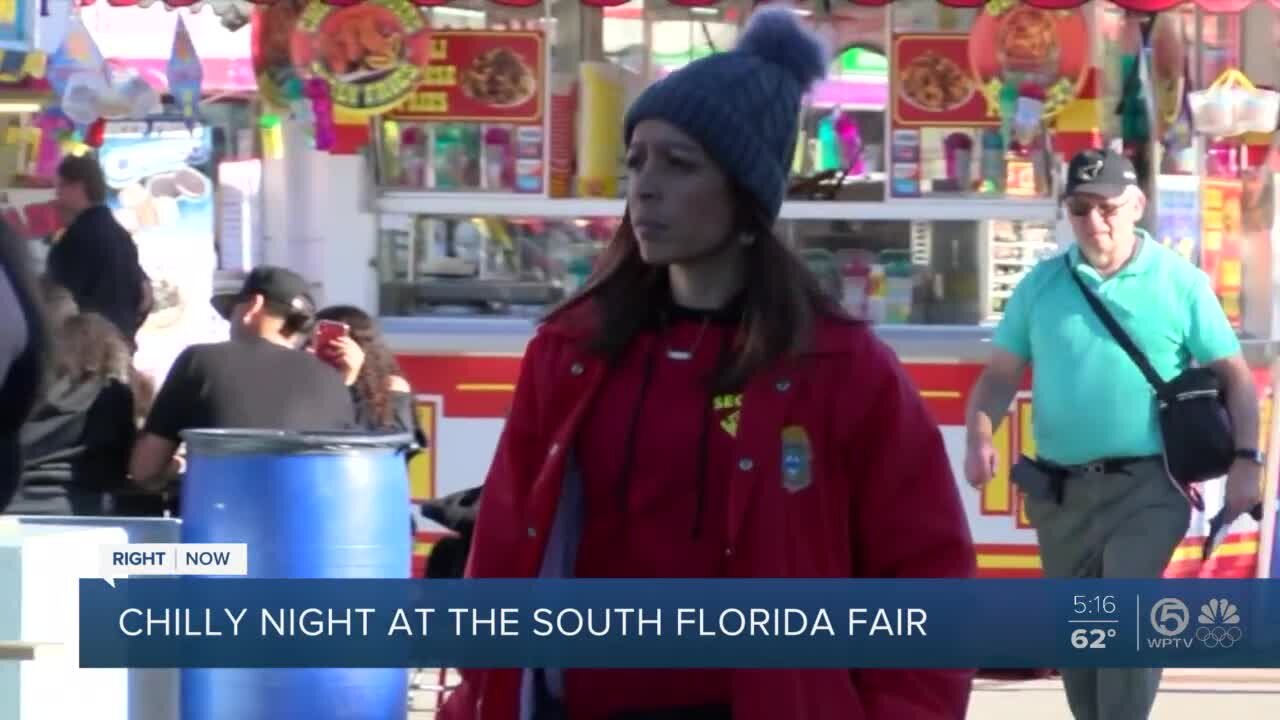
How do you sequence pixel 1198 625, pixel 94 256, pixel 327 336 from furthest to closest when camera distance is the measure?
pixel 94 256, pixel 327 336, pixel 1198 625

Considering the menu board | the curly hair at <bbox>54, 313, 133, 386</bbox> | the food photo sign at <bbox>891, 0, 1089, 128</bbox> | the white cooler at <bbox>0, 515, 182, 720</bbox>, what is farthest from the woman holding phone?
the menu board

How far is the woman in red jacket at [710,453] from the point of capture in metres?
3.12

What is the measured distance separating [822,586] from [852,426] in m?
0.29

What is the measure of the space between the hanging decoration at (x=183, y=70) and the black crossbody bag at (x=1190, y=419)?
15.4 feet

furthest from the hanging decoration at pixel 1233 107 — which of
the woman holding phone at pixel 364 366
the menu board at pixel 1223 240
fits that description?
the woman holding phone at pixel 364 366

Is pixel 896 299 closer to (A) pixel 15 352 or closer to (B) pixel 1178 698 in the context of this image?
(B) pixel 1178 698

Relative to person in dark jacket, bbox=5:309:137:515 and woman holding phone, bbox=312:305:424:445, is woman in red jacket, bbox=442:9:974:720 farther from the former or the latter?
woman holding phone, bbox=312:305:424:445

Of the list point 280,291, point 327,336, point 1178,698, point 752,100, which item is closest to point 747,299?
point 752,100

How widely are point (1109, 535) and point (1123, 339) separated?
0.59 metres

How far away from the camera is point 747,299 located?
3.25 meters

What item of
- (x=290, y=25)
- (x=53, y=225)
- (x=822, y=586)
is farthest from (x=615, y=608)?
(x=53, y=225)

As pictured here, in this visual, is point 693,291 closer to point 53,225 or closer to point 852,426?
point 852,426

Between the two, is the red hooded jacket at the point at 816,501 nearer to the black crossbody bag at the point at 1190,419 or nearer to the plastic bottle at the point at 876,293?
the black crossbody bag at the point at 1190,419

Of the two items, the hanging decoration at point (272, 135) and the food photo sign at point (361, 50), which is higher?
the food photo sign at point (361, 50)
